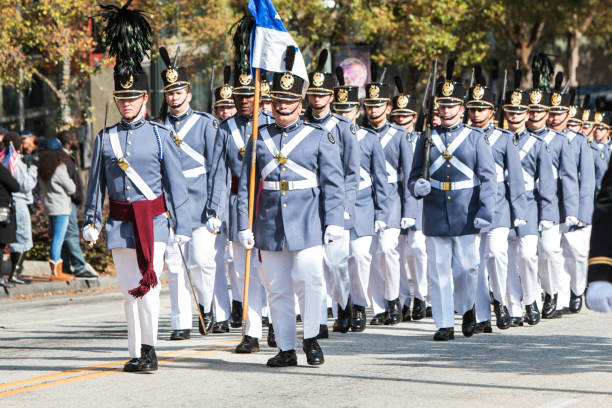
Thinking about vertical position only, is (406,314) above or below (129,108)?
below

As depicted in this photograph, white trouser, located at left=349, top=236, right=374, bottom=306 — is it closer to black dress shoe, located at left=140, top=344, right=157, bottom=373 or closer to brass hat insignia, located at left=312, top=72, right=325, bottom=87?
brass hat insignia, located at left=312, top=72, right=325, bottom=87

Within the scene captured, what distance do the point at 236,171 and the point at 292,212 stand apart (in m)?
2.18

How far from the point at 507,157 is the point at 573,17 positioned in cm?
2563

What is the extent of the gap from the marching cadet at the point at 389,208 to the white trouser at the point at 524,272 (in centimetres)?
118

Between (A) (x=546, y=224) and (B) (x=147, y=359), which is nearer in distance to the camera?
(B) (x=147, y=359)

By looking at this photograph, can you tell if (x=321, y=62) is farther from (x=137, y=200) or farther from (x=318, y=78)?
(x=137, y=200)

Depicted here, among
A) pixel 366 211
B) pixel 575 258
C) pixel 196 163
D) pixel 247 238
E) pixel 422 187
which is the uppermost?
pixel 196 163

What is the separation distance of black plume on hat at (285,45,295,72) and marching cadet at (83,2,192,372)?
108cm

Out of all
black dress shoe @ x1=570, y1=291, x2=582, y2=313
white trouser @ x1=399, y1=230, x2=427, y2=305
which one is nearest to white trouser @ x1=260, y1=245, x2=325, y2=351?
white trouser @ x1=399, y1=230, x2=427, y2=305

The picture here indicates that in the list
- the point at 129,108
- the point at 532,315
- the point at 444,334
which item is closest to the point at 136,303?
the point at 129,108

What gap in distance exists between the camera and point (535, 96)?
13.2 metres

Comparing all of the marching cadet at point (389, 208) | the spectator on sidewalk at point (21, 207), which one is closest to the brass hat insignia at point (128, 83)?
the marching cadet at point (389, 208)

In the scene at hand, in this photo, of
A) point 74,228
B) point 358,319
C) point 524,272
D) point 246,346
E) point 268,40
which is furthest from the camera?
point 74,228

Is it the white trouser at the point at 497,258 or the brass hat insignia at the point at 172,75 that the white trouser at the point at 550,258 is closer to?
the white trouser at the point at 497,258
